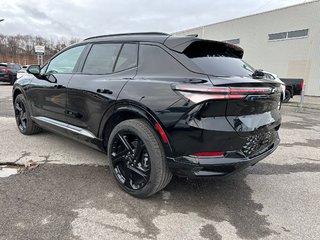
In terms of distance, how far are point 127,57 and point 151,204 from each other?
1.67 meters

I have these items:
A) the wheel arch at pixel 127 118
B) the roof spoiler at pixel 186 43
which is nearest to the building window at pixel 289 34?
the roof spoiler at pixel 186 43

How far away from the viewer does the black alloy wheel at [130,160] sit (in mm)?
2697

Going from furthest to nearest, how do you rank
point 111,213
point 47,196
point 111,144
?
point 111,144
point 47,196
point 111,213

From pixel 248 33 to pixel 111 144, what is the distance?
1948 centimetres

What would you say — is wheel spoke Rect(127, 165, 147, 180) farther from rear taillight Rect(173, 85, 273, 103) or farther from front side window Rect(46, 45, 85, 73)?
front side window Rect(46, 45, 85, 73)

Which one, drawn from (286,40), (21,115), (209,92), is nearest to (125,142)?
(209,92)

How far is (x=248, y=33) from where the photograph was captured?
19703 millimetres

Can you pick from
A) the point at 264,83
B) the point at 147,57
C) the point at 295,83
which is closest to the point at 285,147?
the point at 264,83

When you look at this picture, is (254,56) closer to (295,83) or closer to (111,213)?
(295,83)

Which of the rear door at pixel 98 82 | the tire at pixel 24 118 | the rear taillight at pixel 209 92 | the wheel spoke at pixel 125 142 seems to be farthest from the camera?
the tire at pixel 24 118

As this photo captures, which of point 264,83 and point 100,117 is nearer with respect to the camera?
point 264,83

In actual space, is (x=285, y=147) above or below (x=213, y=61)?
below

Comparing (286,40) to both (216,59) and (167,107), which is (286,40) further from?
(167,107)

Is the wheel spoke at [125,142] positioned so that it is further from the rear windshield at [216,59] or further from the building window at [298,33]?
the building window at [298,33]
